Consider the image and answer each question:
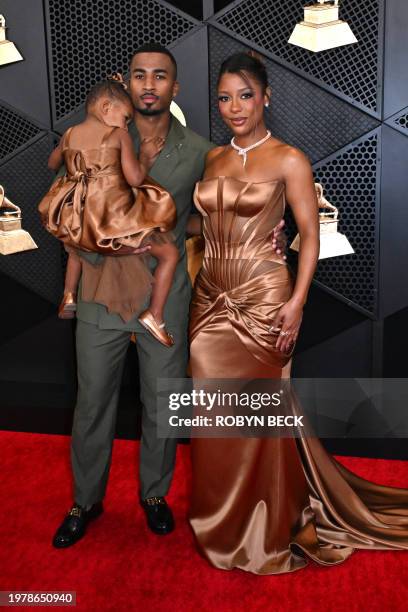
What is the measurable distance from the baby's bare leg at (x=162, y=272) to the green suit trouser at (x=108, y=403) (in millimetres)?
168

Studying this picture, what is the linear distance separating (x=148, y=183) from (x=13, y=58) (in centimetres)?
137

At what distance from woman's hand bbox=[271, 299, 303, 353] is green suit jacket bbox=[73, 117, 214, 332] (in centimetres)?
43

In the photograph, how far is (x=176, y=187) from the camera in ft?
9.94

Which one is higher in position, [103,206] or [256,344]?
[103,206]

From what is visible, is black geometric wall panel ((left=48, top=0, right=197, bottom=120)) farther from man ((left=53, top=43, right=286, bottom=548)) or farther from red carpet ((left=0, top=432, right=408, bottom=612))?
red carpet ((left=0, top=432, right=408, bottom=612))

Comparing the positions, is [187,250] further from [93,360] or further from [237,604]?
[237,604]

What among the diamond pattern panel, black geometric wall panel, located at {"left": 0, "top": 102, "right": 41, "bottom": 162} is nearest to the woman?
the diamond pattern panel

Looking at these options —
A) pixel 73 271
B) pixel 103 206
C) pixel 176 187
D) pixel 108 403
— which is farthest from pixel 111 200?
pixel 108 403

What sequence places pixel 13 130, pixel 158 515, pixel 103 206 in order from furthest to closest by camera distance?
pixel 13 130, pixel 158 515, pixel 103 206

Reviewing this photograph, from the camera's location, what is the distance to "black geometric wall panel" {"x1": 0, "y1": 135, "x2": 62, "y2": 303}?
402 centimetres

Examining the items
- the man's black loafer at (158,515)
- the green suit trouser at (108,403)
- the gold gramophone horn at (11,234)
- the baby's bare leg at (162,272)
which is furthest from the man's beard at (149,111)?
the man's black loafer at (158,515)

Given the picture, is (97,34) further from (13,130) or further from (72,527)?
(72,527)

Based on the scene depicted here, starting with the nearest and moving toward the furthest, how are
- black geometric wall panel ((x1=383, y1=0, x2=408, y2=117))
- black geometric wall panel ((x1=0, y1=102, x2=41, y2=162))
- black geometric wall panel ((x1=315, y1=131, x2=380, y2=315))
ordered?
black geometric wall panel ((x1=383, y1=0, x2=408, y2=117))
black geometric wall panel ((x1=315, y1=131, x2=380, y2=315))
black geometric wall panel ((x1=0, y1=102, x2=41, y2=162))

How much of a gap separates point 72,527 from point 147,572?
38cm
